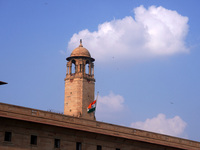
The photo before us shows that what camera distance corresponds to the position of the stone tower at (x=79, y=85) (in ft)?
285

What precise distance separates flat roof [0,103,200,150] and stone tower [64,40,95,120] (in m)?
23.8

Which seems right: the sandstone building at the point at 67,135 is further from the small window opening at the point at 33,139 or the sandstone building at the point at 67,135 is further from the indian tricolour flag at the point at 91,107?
the indian tricolour flag at the point at 91,107

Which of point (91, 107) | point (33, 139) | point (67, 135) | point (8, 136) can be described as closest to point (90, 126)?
point (67, 135)

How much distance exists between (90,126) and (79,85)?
33307 mm

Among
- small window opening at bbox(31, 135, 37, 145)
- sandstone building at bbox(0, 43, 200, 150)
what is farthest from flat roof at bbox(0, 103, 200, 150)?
small window opening at bbox(31, 135, 37, 145)

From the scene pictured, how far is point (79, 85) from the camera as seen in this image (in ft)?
290

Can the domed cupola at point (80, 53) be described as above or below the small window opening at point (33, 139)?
above

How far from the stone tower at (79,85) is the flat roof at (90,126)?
939 inches

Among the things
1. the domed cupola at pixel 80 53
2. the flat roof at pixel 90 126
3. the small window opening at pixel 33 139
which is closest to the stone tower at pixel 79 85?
the domed cupola at pixel 80 53

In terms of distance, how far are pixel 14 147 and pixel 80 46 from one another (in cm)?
4826

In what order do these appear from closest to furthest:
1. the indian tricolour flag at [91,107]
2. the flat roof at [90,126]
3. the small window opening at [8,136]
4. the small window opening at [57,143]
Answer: the small window opening at [8,136]
the flat roof at [90,126]
the small window opening at [57,143]
the indian tricolour flag at [91,107]

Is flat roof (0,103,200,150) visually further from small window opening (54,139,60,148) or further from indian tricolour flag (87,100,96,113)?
indian tricolour flag (87,100,96,113)

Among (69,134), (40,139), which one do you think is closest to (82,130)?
(69,134)

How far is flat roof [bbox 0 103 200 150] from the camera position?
159 feet
